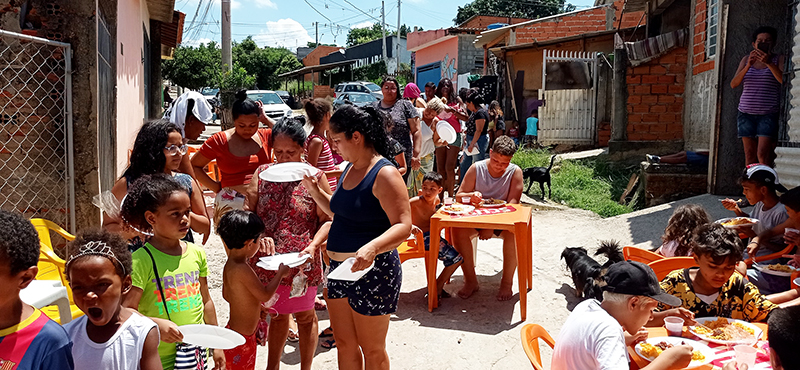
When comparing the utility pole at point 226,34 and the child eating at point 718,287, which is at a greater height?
the utility pole at point 226,34

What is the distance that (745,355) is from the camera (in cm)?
244

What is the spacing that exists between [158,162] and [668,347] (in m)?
2.75

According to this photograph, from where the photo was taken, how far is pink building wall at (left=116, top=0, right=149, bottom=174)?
7217 millimetres

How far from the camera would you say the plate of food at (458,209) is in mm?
5073

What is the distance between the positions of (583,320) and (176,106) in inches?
135

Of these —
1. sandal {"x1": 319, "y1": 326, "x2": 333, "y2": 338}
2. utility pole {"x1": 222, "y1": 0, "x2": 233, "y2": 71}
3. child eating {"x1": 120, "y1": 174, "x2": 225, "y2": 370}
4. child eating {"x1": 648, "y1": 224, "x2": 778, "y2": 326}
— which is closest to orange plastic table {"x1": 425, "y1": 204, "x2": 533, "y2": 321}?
sandal {"x1": 319, "y1": 326, "x2": 333, "y2": 338}

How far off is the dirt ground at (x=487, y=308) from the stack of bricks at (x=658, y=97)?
3.28m

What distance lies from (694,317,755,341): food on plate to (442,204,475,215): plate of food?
2.49 metres

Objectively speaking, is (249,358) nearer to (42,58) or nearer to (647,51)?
(42,58)

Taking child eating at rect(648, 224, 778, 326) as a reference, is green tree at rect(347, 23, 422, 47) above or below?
above

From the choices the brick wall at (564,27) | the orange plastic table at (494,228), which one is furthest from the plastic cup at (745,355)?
the brick wall at (564,27)

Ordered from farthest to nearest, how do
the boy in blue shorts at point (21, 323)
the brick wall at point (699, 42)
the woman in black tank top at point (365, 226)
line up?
the brick wall at point (699, 42) < the woman in black tank top at point (365, 226) < the boy in blue shorts at point (21, 323)

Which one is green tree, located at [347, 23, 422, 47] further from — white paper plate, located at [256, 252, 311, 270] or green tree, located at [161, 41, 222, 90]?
white paper plate, located at [256, 252, 311, 270]

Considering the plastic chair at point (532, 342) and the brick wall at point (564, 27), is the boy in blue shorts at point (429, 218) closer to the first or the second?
the plastic chair at point (532, 342)
